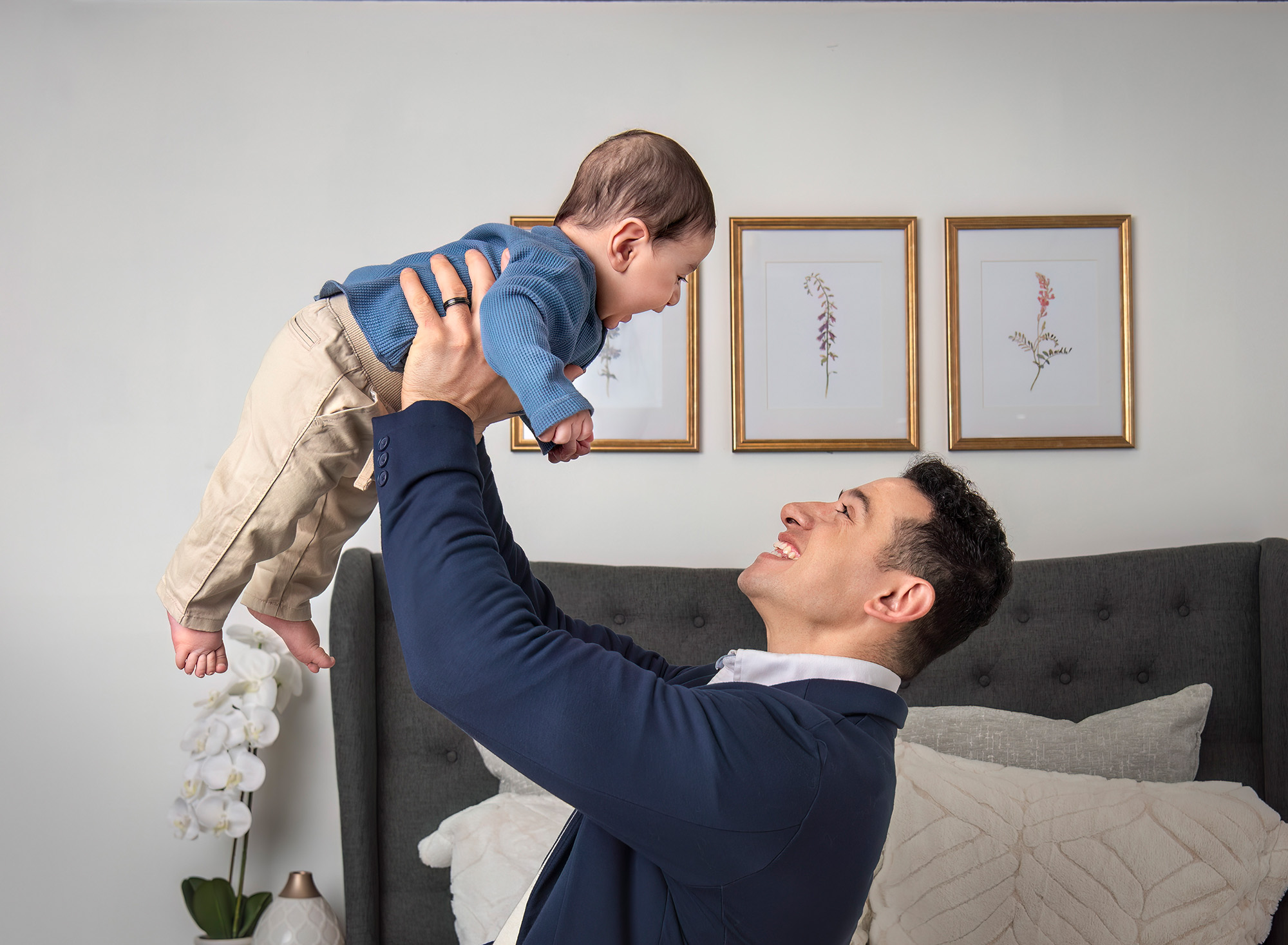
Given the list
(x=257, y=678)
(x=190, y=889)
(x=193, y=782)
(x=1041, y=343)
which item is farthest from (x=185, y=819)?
(x=1041, y=343)

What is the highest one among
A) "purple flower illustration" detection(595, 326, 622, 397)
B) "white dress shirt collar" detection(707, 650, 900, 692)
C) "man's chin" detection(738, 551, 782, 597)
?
"purple flower illustration" detection(595, 326, 622, 397)

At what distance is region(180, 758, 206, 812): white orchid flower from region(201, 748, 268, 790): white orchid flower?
10 mm

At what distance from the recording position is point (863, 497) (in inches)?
51.8

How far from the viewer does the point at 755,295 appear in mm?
Result: 2463

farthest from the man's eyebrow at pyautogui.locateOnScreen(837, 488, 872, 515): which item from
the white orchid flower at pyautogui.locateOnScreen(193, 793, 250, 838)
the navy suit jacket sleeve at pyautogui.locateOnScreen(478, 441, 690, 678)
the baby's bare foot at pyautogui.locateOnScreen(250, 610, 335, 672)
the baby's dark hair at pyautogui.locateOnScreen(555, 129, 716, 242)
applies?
the white orchid flower at pyautogui.locateOnScreen(193, 793, 250, 838)

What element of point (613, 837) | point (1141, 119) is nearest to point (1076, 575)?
point (1141, 119)

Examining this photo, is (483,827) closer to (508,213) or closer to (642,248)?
(642,248)

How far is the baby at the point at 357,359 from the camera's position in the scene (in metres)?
1.16

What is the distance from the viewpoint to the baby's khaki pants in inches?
46.9

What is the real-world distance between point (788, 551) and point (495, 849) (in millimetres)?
1050

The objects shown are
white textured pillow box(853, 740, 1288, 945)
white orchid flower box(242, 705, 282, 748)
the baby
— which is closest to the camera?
the baby

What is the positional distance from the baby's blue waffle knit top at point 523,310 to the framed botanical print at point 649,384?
3.56 ft

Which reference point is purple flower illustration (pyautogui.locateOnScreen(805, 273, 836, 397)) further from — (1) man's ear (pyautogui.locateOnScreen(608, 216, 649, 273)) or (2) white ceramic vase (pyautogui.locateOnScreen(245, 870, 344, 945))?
(2) white ceramic vase (pyautogui.locateOnScreen(245, 870, 344, 945))

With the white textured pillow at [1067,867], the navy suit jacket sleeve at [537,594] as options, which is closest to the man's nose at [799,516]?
the navy suit jacket sleeve at [537,594]
